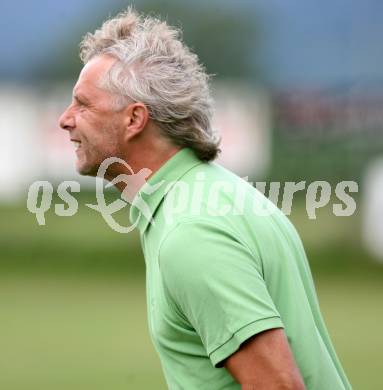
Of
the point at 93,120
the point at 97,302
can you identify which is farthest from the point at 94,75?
the point at 97,302

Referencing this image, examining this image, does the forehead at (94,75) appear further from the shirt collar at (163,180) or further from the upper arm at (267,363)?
the upper arm at (267,363)

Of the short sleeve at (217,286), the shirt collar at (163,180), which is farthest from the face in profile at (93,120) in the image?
the short sleeve at (217,286)

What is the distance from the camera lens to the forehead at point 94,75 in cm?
452

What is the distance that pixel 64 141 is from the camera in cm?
2286

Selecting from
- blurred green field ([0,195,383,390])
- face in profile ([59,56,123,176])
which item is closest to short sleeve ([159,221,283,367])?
face in profile ([59,56,123,176])

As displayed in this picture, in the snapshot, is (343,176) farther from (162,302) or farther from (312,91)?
(162,302)

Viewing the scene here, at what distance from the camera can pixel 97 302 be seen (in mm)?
15758

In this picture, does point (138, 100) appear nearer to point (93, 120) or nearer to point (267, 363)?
point (93, 120)

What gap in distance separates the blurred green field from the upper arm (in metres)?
6.58

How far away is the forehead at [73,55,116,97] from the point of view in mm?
4523

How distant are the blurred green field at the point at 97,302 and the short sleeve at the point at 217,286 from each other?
6595mm

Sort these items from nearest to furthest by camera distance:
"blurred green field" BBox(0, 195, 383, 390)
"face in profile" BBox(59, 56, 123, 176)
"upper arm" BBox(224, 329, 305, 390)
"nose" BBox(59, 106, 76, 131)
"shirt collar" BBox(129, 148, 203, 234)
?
"upper arm" BBox(224, 329, 305, 390)
"shirt collar" BBox(129, 148, 203, 234)
"face in profile" BBox(59, 56, 123, 176)
"nose" BBox(59, 106, 76, 131)
"blurred green field" BBox(0, 195, 383, 390)

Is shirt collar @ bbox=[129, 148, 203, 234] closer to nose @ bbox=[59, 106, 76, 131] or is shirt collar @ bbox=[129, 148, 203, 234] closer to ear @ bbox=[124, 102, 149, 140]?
ear @ bbox=[124, 102, 149, 140]

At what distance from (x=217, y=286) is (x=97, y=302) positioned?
39.5 feet
